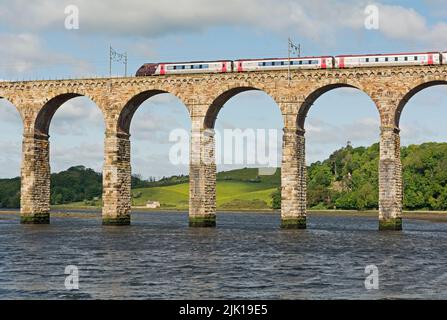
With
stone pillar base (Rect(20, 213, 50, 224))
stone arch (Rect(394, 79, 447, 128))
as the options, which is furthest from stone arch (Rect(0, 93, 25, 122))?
stone arch (Rect(394, 79, 447, 128))

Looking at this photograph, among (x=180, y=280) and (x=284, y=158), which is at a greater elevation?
(x=284, y=158)

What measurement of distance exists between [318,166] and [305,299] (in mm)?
136515

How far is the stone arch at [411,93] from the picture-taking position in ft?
197

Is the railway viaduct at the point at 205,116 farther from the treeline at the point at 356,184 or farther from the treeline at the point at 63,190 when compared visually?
the treeline at the point at 63,190

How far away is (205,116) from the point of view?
218 ft

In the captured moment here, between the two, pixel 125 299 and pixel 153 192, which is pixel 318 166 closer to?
pixel 153 192

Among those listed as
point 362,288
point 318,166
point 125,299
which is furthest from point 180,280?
point 318,166

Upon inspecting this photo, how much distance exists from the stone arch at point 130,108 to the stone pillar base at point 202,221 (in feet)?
35.9

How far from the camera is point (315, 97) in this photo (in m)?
64.6

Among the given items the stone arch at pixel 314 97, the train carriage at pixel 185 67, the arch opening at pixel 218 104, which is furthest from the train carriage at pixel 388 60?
the train carriage at pixel 185 67

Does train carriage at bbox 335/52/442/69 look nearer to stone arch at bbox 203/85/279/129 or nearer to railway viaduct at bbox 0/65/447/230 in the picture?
railway viaduct at bbox 0/65/447/230

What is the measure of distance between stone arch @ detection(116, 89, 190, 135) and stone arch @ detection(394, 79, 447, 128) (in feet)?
67.5

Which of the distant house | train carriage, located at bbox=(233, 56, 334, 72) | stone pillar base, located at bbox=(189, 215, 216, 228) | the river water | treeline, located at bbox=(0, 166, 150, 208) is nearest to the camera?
the river water

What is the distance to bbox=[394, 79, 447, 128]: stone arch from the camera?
60125 mm
